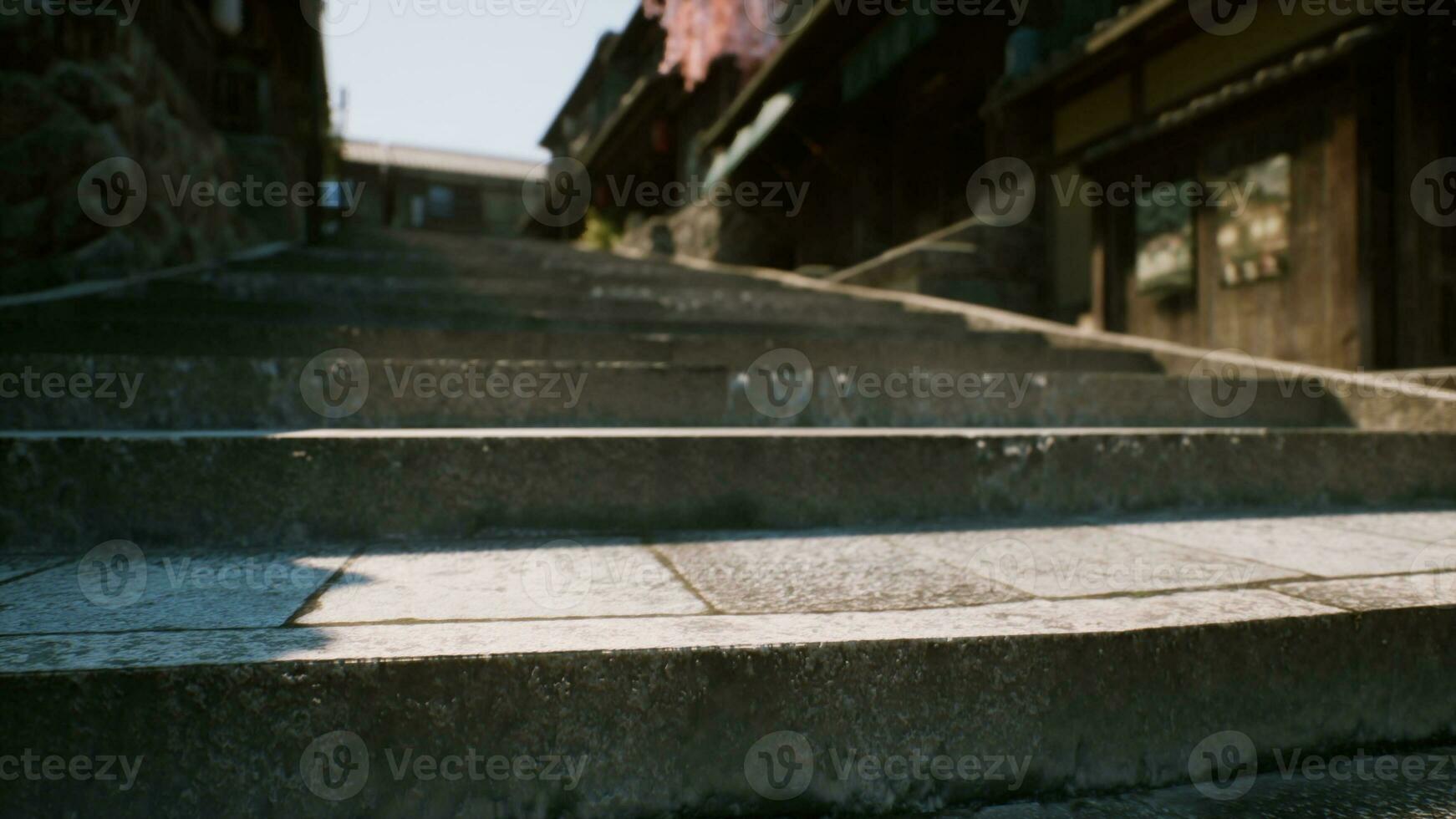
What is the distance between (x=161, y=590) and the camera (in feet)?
4.83

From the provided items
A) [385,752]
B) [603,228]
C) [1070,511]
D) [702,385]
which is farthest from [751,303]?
[603,228]

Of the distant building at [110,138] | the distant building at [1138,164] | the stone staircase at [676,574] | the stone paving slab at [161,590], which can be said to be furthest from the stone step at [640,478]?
the distant building at [110,138]

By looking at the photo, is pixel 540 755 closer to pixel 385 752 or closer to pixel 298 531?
pixel 385 752

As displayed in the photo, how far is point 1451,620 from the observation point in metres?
1.40

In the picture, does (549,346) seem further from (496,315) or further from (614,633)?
(614,633)

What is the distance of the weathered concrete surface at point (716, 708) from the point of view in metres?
1.04

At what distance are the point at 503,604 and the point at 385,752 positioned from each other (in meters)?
0.33

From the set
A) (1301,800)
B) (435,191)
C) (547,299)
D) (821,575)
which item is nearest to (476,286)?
(547,299)

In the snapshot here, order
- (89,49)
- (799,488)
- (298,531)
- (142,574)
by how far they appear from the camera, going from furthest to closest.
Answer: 1. (89,49)
2. (799,488)
3. (298,531)
4. (142,574)
